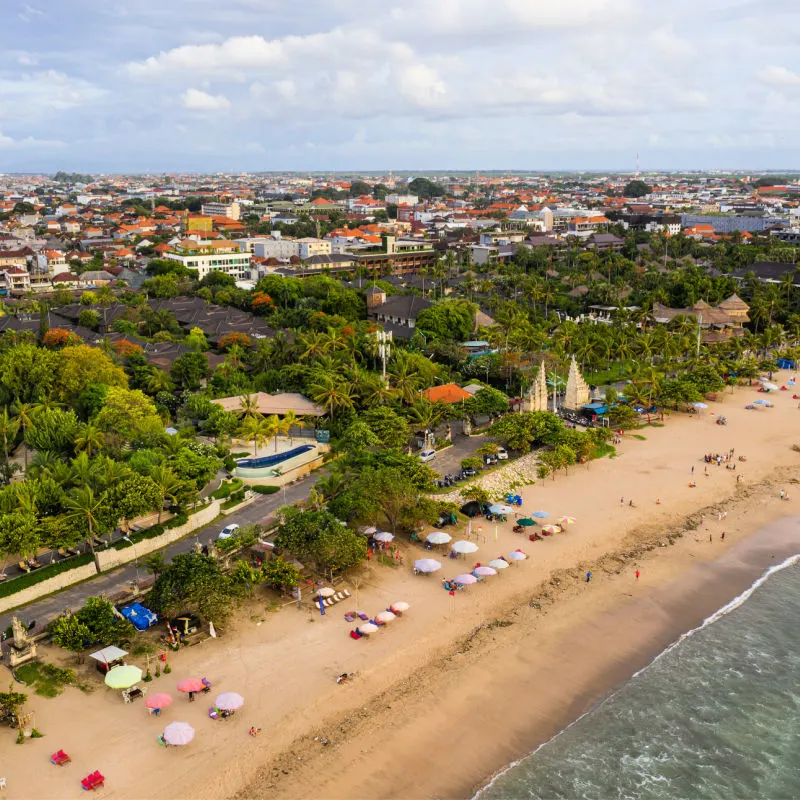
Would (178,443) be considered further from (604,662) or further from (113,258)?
(113,258)

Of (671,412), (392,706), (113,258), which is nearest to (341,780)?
(392,706)

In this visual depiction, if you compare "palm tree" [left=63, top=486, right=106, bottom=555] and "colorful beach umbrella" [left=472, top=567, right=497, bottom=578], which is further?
"colorful beach umbrella" [left=472, top=567, right=497, bottom=578]

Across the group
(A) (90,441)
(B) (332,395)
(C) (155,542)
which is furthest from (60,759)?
(B) (332,395)

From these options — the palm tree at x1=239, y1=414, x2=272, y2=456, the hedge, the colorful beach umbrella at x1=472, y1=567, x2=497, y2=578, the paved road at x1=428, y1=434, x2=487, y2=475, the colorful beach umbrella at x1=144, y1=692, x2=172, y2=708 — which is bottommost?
the colorful beach umbrella at x1=472, y1=567, x2=497, y2=578

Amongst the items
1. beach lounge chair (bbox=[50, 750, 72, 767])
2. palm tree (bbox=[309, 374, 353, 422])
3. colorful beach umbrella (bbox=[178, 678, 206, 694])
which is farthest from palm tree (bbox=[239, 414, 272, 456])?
beach lounge chair (bbox=[50, 750, 72, 767])

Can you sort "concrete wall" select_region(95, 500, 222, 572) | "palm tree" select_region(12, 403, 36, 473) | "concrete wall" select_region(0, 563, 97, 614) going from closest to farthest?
"concrete wall" select_region(0, 563, 97, 614)
"concrete wall" select_region(95, 500, 222, 572)
"palm tree" select_region(12, 403, 36, 473)

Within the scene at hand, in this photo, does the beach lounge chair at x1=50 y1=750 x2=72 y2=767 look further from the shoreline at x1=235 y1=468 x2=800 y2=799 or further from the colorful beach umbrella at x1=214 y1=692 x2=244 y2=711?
the shoreline at x1=235 y1=468 x2=800 y2=799
